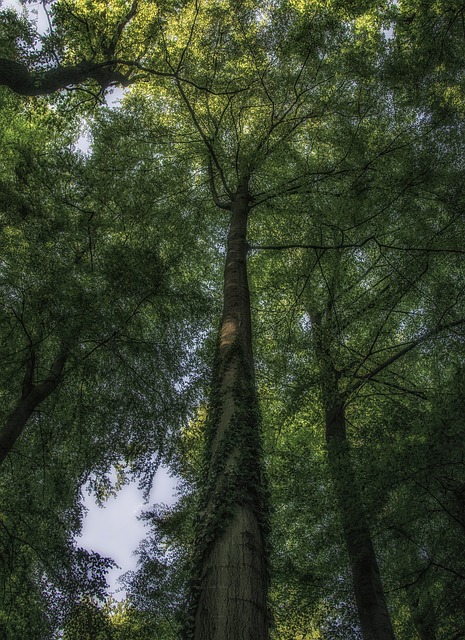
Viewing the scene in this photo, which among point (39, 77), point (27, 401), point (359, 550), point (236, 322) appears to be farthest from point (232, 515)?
point (39, 77)

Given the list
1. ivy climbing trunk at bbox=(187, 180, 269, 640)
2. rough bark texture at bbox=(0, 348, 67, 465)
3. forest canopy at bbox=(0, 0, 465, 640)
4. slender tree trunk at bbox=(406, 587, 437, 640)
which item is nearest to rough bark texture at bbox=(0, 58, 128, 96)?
forest canopy at bbox=(0, 0, 465, 640)

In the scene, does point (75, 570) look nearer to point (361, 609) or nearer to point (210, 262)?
point (361, 609)

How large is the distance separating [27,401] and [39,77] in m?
5.85

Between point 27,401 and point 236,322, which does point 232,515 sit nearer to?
point 236,322

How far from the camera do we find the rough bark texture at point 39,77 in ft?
23.0

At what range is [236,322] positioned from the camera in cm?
606

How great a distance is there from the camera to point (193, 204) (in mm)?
12117

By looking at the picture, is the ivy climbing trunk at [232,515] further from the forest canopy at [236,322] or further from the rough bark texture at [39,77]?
the rough bark texture at [39,77]

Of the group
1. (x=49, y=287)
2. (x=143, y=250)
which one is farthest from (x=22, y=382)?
(x=143, y=250)

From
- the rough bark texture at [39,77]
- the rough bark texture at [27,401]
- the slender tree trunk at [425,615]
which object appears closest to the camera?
the slender tree trunk at [425,615]

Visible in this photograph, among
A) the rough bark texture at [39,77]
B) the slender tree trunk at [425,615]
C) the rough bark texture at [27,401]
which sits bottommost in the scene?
the slender tree trunk at [425,615]

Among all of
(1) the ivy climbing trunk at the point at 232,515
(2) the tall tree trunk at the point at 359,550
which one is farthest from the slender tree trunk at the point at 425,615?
(1) the ivy climbing trunk at the point at 232,515

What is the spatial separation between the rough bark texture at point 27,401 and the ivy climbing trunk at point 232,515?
12.3ft

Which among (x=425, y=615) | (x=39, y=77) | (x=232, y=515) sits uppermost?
(x=39, y=77)
